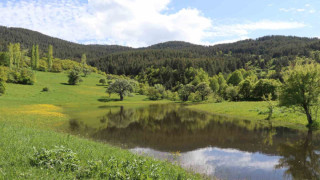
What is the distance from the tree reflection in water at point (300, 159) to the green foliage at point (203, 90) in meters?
91.3

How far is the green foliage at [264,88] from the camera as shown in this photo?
77.2 m

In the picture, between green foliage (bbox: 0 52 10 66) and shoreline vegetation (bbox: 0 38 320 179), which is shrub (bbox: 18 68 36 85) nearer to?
shoreline vegetation (bbox: 0 38 320 179)

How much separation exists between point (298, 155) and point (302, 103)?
651 inches

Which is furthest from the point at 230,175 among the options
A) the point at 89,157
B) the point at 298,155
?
the point at 89,157

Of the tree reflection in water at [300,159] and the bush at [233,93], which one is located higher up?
the bush at [233,93]

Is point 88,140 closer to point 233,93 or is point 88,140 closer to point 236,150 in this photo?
point 236,150

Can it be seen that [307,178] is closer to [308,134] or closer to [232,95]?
[308,134]

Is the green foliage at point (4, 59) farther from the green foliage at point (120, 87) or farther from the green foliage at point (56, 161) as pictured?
the green foliage at point (56, 161)

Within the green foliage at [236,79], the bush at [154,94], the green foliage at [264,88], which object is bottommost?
the bush at [154,94]

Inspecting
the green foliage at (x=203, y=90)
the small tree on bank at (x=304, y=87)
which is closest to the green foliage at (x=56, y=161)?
the small tree on bank at (x=304, y=87)

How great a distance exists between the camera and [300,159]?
16.8 m

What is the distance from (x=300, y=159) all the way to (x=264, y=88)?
68916 mm

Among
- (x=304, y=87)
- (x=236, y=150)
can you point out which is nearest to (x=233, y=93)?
(x=304, y=87)

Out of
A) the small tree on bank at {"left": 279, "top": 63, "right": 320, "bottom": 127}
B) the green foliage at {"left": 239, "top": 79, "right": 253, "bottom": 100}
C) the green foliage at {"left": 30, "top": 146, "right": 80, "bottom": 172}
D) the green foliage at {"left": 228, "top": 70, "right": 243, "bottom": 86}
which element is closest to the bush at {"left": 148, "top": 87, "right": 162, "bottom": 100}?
the green foliage at {"left": 228, "top": 70, "right": 243, "bottom": 86}
